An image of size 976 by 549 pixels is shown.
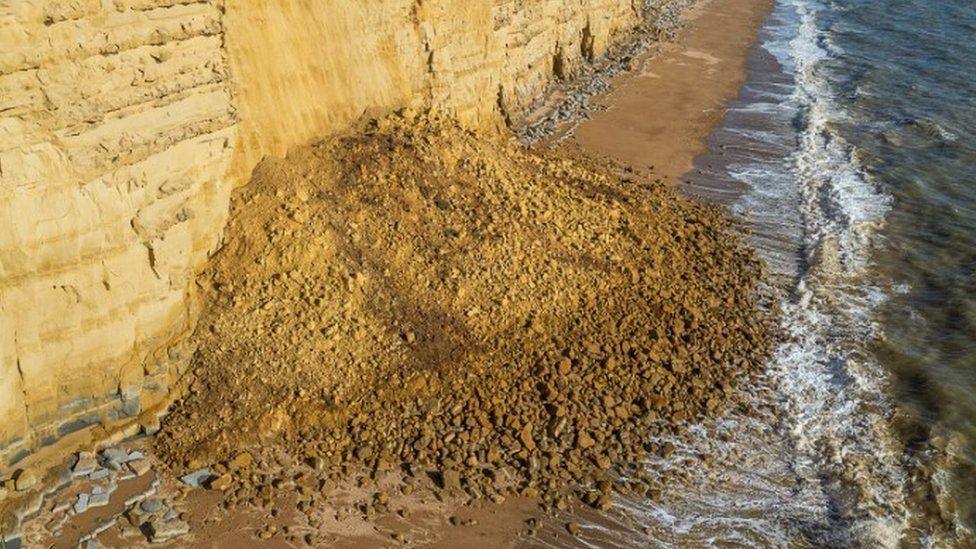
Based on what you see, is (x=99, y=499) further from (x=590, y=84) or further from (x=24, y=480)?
(x=590, y=84)

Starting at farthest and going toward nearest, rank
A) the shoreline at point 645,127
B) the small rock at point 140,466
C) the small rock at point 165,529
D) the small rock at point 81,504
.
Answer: the small rock at point 140,466, the shoreline at point 645,127, the small rock at point 81,504, the small rock at point 165,529

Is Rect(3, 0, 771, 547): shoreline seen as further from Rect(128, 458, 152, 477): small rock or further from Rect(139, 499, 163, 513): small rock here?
Rect(128, 458, 152, 477): small rock

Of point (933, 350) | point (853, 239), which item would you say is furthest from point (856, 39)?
point (933, 350)

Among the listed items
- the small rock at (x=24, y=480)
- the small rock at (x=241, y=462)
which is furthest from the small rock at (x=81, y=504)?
the small rock at (x=241, y=462)

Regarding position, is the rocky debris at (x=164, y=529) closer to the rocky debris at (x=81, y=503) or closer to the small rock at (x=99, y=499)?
the small rock at (x=99, y=499)

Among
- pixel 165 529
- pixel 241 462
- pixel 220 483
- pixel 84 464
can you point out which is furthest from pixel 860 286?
pixel 84 464

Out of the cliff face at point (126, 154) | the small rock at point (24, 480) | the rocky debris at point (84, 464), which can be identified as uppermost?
the cliff face at point (126, 154)
